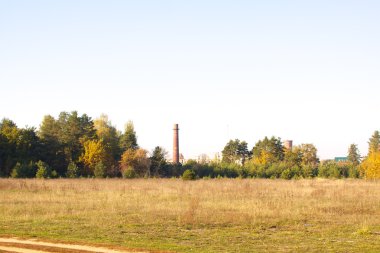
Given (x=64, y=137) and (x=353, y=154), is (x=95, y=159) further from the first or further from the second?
(x=353, y=154)

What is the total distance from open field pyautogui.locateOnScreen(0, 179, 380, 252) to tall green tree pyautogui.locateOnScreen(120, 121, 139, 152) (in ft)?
140

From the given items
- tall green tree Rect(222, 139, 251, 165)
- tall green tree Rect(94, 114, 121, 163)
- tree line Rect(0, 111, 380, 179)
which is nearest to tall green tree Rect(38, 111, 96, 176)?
tree line Rect(0, 111, 380, 179)

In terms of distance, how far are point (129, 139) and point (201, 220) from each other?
57.9 meters

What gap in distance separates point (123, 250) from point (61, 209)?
1109 cm

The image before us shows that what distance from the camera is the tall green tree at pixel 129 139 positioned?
7522cm

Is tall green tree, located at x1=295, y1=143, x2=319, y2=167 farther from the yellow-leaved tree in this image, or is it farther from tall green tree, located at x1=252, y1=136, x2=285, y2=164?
the yellow-leaved tree

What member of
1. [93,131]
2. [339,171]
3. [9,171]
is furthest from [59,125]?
[339,171]

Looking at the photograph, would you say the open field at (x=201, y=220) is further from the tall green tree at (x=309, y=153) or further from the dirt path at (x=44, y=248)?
the tall green tree at (x=309, y=153)

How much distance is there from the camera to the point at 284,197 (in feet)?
96.3

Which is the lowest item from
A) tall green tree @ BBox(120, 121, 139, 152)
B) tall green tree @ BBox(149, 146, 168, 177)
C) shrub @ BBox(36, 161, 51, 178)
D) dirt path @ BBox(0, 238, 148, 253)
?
dirt path @ BBox(0, 238, 148, 253)

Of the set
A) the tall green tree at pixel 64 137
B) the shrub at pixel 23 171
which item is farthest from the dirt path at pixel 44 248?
the tall green tree at pixel 64 137

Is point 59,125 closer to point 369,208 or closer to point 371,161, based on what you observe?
point 371,161

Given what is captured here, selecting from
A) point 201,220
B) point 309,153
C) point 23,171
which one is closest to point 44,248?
point 201,220

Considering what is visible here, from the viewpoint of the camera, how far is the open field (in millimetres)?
14589
